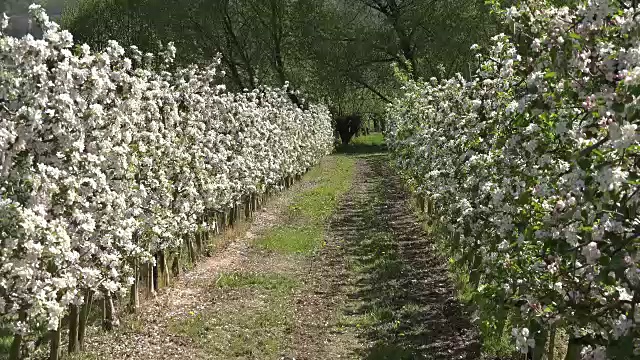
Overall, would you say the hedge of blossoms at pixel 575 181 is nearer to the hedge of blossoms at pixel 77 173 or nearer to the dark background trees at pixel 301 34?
the hedge of blossoms at pixel 77 173

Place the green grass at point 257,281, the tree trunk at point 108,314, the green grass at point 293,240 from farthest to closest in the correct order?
1. the green grass at point 293,240
2. the green grass at point 257,281
3. the tree trunk at point 108,314

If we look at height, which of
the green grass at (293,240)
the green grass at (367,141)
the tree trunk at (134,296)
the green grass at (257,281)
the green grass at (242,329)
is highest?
the green grass at (367,141)

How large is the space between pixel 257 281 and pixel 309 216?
8.17m

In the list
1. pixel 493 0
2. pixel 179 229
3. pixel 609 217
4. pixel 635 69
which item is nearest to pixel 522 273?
pixel 609 217

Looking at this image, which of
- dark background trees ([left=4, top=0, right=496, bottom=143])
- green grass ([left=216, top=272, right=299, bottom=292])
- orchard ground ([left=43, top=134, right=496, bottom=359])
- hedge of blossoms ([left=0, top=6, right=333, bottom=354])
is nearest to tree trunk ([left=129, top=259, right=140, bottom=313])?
orchard ground ([left=43, top=134, right=496, bottom=359])

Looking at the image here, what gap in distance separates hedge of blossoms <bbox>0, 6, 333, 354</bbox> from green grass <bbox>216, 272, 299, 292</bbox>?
133cm

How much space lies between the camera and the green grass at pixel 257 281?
39.9ft

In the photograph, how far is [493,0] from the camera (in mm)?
5867

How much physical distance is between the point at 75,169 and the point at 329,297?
19.5 ft

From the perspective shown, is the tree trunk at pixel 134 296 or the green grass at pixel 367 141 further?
the green grass at pixel 367 141

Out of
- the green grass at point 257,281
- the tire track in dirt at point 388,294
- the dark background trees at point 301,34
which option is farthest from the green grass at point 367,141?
the green grass at point 257,281

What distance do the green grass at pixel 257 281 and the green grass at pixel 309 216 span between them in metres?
2.33

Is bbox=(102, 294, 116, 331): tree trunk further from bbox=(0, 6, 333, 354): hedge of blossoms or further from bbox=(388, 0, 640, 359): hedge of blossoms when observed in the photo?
bbox=(388, 0, 640, 359): hedge of blossoms

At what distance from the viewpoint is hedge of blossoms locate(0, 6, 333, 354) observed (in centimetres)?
582
